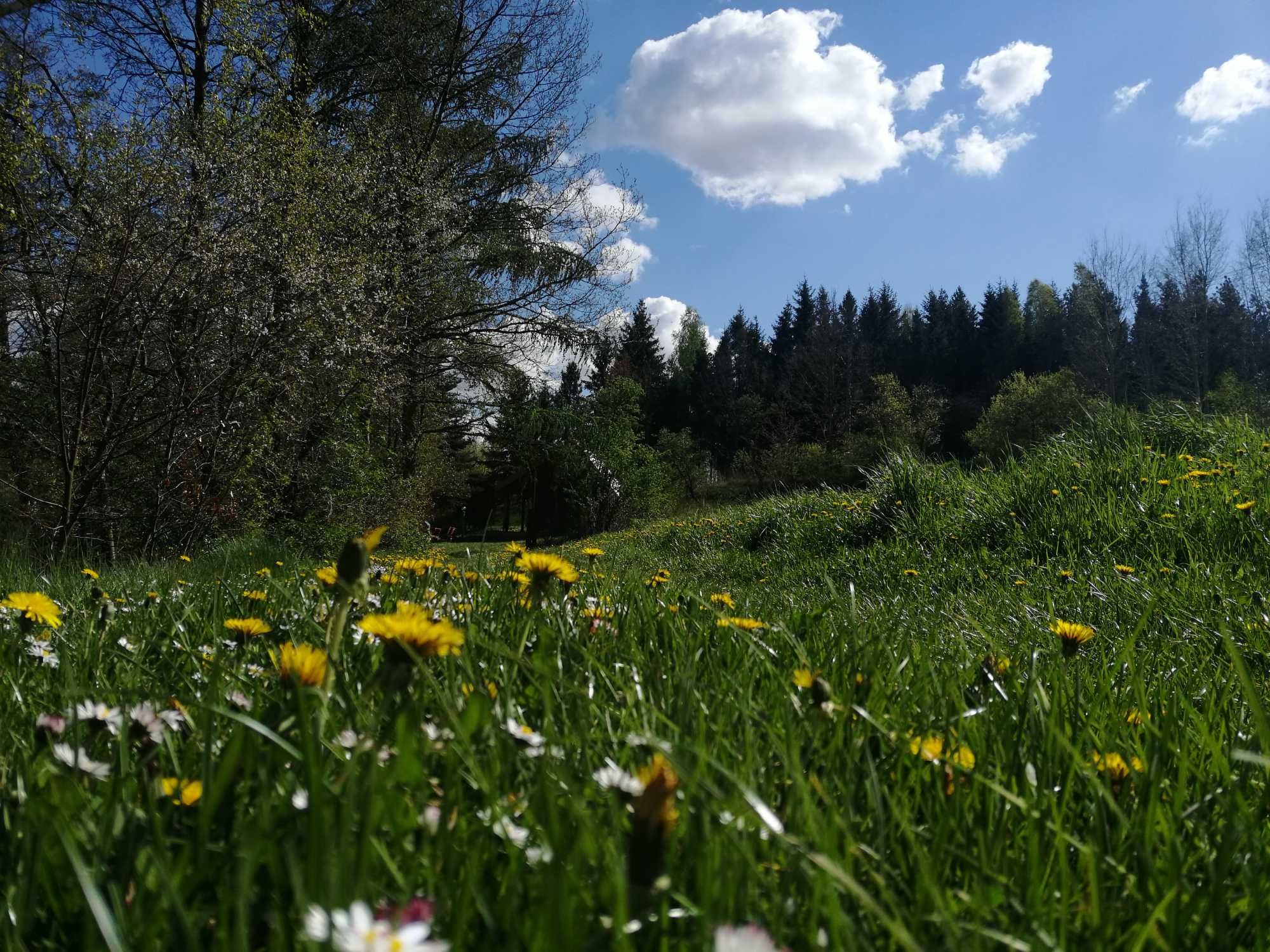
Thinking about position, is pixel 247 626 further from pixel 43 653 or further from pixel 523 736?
pixel 523 736

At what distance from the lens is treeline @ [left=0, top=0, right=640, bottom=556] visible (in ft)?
21.2

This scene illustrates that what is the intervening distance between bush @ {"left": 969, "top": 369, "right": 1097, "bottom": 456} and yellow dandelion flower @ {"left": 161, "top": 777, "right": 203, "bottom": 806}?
93.3 feet

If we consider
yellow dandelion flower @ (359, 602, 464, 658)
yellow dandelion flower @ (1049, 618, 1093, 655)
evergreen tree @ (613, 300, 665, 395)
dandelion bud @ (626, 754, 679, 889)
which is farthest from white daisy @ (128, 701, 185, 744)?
evergreen tree @ (613, 300, 665, 395)

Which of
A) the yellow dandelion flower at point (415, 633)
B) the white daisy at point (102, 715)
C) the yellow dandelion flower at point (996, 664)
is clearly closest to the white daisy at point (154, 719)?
the white daisy at point (102, 715)

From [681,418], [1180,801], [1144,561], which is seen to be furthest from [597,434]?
[681,418]

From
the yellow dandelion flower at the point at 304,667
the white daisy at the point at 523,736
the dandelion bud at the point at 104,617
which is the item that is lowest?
the white daisy at the point at 523,736

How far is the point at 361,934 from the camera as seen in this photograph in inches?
15.5

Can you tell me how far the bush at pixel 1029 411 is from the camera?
27203 millimetres

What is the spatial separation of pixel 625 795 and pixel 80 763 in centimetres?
55

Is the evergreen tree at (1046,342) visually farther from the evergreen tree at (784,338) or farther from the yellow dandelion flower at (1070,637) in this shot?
the yellow dandelion flower at (1070,637)

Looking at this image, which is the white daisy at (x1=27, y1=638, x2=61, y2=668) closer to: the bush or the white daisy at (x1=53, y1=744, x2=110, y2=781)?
the white daisy at (x1=53, y1=744, x2=110, y2=781)

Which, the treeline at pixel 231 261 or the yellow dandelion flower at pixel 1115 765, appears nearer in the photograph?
the yellow dandelion flower at pixel 1115 765

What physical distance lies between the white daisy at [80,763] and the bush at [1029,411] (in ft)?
93.3

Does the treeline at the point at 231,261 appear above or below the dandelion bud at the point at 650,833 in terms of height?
above
